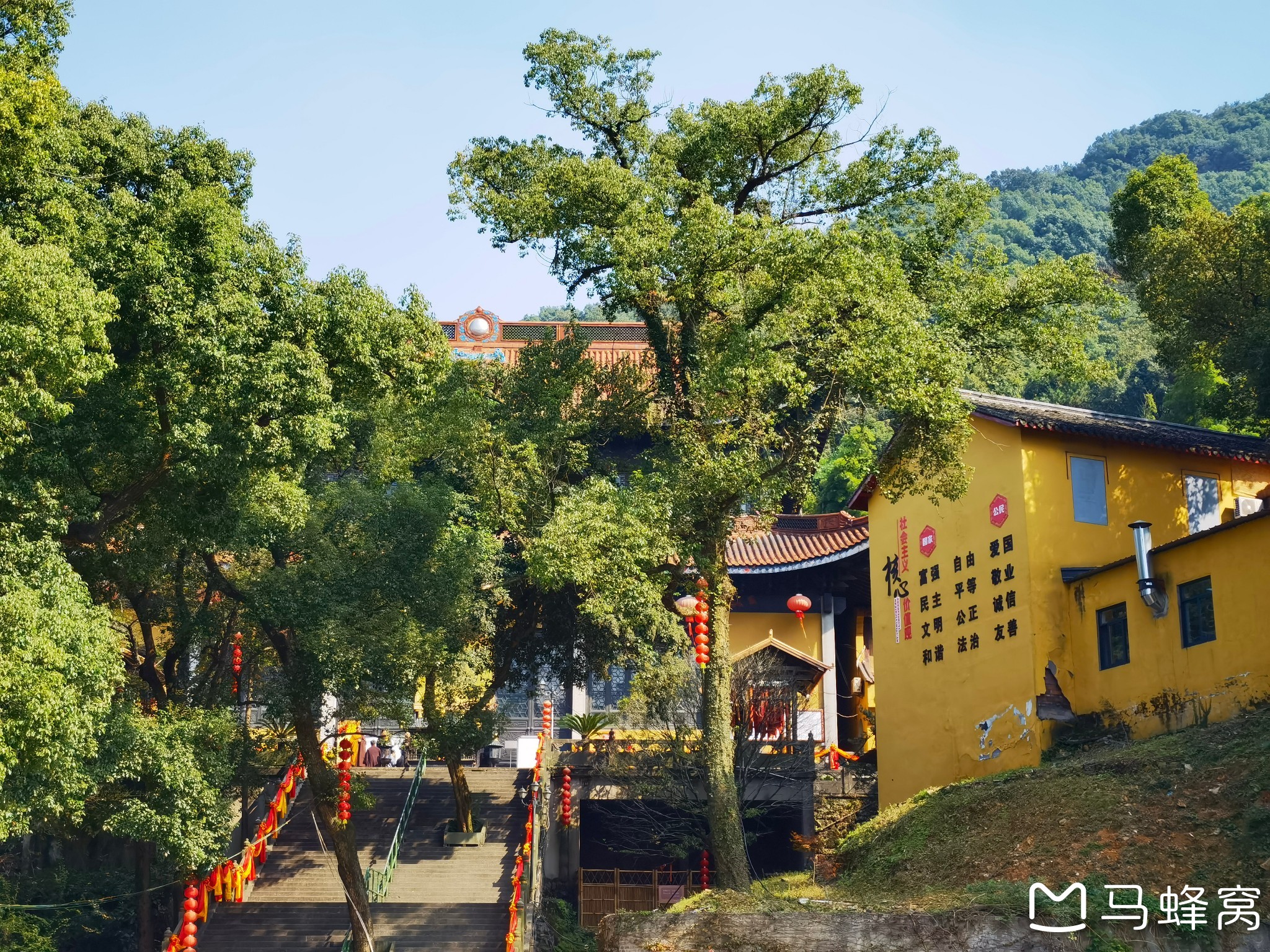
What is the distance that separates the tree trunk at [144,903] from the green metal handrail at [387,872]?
307 centimetres

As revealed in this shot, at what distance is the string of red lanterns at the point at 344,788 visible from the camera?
60.9 feet

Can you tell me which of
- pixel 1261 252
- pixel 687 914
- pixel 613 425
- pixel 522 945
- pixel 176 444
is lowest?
pixel 522 945

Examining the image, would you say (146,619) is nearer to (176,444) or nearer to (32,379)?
(176,444)

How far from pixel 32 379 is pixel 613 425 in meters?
10.3

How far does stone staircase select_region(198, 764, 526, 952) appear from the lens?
1994 cm

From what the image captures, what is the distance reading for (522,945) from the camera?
19.2 meters

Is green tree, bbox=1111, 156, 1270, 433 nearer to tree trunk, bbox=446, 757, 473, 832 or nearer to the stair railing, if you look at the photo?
tree trunk, bbox=446, 757, 473, 832

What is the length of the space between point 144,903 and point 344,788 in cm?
403

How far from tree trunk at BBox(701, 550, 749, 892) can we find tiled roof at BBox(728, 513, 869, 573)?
972 centimetres

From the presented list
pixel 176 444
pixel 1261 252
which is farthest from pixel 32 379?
pixel 1261 252

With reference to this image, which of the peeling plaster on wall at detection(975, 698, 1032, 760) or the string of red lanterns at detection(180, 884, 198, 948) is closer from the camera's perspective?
the peeling plaster on wall at detection(975, 698, 1032, 760)

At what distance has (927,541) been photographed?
20.5 metres

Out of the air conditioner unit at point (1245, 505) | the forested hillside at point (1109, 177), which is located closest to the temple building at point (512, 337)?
the air conditioner unit at point (1245, 505)

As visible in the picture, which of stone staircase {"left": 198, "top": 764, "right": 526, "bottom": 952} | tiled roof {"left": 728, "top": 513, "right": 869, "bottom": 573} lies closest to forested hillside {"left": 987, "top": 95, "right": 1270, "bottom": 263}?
tiled roof {"left": 728, "top": 513, "right": 869, "bottom": 573}
